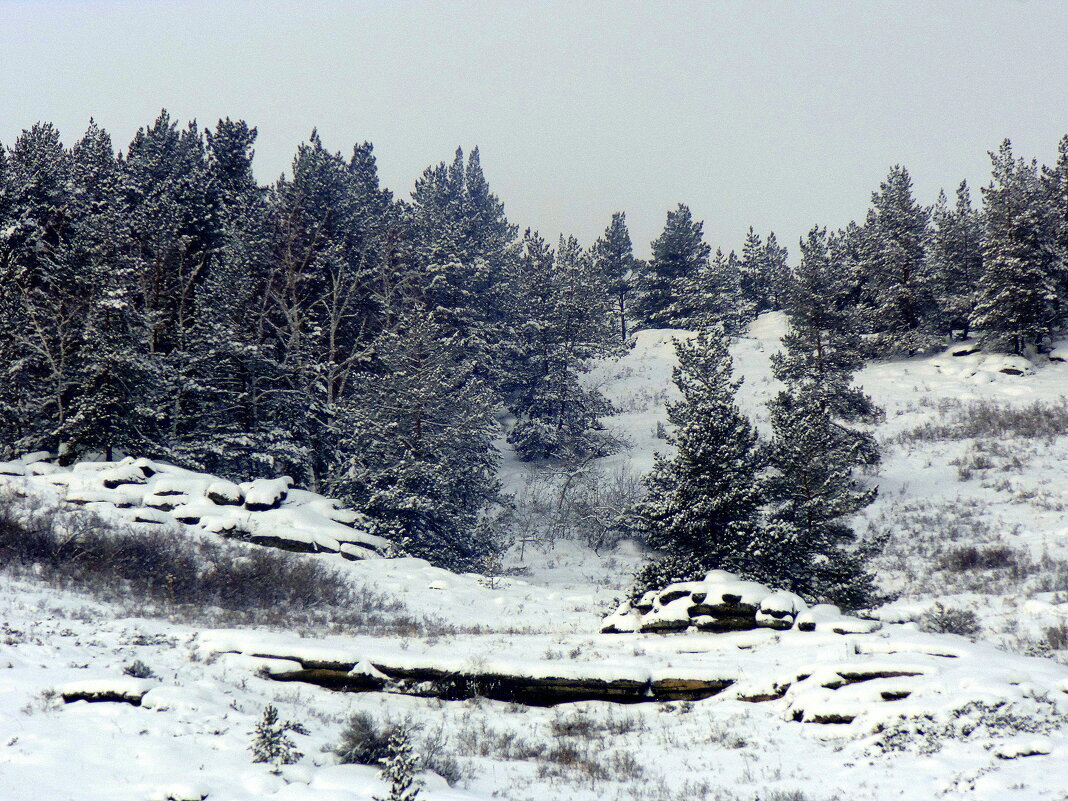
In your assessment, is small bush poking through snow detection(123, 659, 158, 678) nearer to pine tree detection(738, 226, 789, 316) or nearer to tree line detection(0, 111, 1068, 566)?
tree line detection(0, 111, 1068, 566)

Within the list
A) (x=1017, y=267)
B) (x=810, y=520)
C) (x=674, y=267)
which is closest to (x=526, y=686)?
(x=810, y=520)

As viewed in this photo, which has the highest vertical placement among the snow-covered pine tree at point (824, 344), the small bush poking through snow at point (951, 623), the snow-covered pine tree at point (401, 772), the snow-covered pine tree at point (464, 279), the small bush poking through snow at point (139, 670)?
the snow-covered pine tree at point (464, 279)

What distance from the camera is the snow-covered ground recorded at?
6078 mm

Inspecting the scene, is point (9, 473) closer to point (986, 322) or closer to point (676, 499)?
point (676, 499)

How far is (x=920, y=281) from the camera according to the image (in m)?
44.8

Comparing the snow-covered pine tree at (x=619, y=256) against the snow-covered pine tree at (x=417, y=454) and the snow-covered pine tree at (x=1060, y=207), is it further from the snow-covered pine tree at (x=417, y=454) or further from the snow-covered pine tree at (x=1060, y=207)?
the snow-covered pine tree at (x=417, y=454)

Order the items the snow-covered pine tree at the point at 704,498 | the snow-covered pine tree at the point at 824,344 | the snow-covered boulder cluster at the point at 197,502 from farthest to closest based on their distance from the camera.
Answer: the snow-covered pine tree at the point at 824,344, the snow-covered boulder cluster at the point at 197,502, the snow-covered pine tree at the point at 704,498

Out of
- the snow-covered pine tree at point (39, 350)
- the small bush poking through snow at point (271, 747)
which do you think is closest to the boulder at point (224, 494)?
the snow-covered pine tree at point (39, 350)

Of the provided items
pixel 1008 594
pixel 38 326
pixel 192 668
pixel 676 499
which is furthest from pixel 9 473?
pixel 1008 594

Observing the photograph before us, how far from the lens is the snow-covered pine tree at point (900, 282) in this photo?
4516 centimetres

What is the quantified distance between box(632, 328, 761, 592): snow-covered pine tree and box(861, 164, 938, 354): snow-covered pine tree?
34.8 m

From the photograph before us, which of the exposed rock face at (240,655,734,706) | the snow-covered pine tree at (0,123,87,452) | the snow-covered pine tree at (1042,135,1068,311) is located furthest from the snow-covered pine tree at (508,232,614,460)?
the snow-covered pine tree at (1042,135,1068,311)

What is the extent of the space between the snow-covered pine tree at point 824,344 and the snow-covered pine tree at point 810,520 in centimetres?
1124

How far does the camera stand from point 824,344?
97.6 ft
